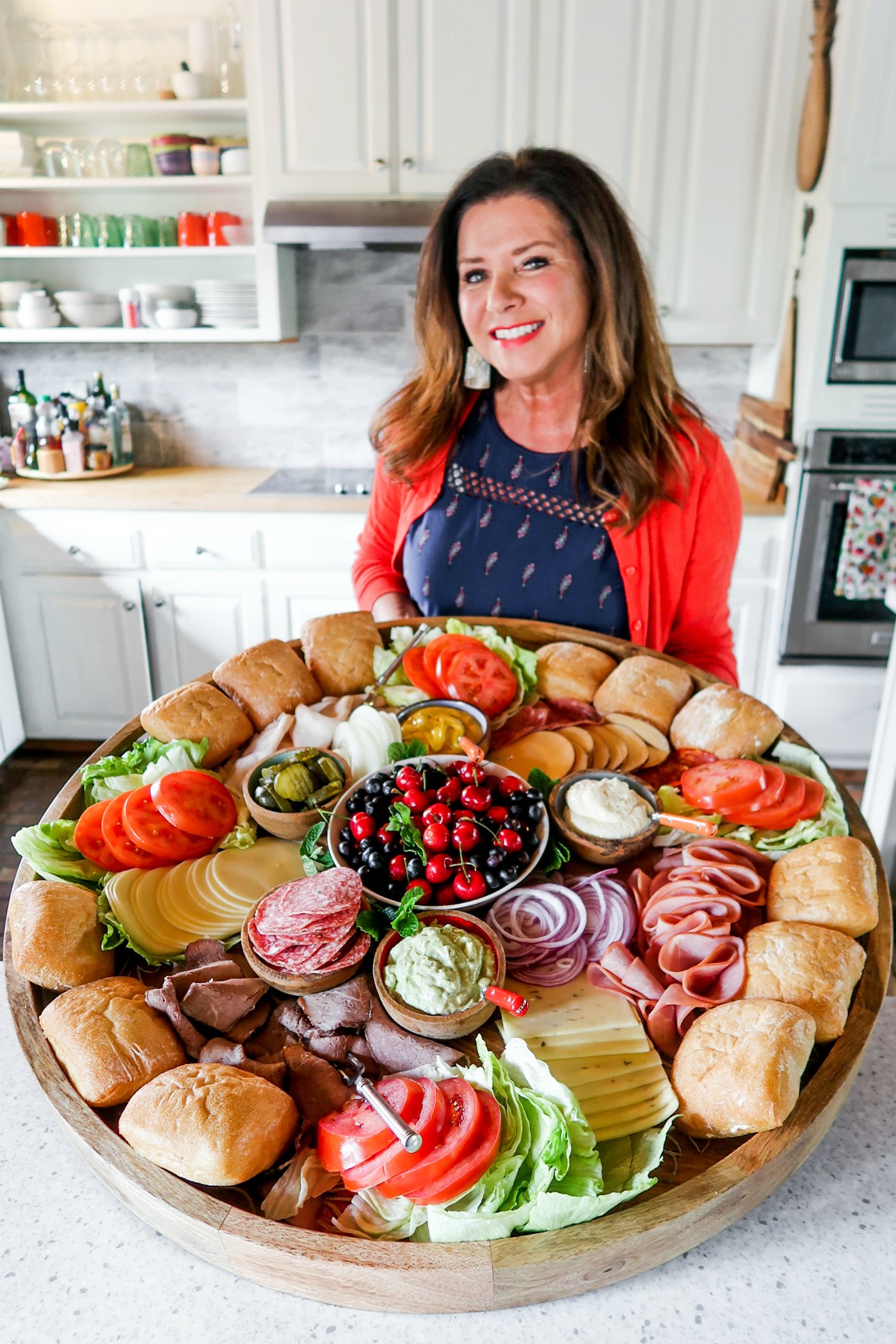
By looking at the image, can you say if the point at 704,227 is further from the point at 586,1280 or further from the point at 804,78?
the point at 586,1280

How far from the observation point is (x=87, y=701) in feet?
13.0

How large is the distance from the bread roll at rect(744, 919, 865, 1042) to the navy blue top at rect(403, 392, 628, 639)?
1.03 m

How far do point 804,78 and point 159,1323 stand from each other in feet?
13.0

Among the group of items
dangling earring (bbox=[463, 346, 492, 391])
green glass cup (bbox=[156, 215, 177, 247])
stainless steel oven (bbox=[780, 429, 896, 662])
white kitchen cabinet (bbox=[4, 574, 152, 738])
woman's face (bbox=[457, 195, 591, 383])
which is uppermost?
green glass cup (bbox=[156, 215, 177, 247])

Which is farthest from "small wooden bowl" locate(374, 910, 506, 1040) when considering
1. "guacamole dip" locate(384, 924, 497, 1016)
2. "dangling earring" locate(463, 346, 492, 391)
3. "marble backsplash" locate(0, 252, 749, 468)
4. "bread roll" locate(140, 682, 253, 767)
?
"marble backsplash" locate(0, 252, 749, 468)

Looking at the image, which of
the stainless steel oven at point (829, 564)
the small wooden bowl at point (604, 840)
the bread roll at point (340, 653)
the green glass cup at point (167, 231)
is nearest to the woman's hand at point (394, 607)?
the bread roll at point (340, 653)

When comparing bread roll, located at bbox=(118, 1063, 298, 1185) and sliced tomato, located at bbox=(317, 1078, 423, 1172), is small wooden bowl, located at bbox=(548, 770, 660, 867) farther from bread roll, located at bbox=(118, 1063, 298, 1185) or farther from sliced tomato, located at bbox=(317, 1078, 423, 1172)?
bread roll, located at bbox=(118, 1063, 298, 1185)

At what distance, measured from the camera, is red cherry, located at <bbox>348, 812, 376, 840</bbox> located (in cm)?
134

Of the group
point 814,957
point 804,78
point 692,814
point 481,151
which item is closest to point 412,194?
point 481,151

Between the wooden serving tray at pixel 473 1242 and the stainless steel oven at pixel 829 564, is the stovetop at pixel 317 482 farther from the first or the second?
the wooden serving tray at pixel 473 1242

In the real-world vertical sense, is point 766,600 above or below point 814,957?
below

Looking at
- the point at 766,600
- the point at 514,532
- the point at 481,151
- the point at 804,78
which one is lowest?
the point at 766,600

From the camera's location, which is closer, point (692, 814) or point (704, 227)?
point (692, 814)

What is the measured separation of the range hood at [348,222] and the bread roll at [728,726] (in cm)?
238
